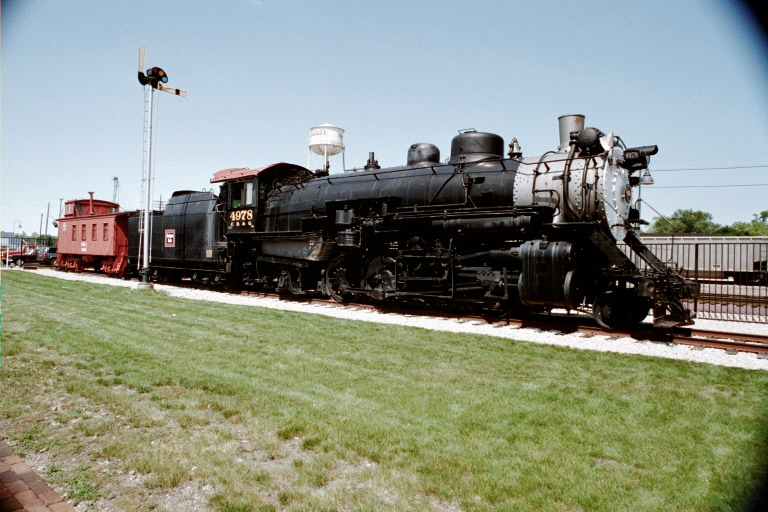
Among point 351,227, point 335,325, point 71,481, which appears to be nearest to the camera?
point 71,481

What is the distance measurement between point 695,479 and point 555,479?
37.8 inches

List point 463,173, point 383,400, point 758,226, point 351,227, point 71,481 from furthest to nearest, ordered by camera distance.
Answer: point 758,226 → point 351,227 → point 463,173 → point 383,400 → point 71,481

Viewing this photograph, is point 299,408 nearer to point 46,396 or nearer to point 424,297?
point 46,396

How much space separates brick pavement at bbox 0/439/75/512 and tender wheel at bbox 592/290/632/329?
9.02 m

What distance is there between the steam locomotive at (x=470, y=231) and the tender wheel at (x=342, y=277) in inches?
1.6

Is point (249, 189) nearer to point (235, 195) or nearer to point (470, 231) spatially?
point (235, 195)

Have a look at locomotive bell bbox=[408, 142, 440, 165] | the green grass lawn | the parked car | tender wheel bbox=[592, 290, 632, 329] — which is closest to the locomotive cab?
locomotive bell bbox=[408, 142, 440, 165]

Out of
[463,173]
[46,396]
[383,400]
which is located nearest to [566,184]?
[463,173]

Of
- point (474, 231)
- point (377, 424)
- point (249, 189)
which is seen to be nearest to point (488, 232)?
point (474, 231)

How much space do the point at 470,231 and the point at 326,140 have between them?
54.3 ft

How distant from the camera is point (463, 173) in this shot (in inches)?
444

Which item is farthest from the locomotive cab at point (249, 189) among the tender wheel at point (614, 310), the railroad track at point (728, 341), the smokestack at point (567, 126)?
the railroad track at point (728, 341)

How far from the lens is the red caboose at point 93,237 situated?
23875 mm

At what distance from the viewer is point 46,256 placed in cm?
3603
